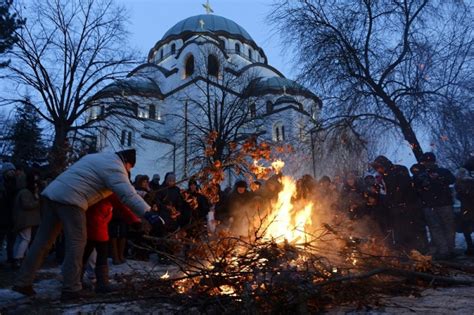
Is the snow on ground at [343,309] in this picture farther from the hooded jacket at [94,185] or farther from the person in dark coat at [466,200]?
the person in dark coat at [466,200]

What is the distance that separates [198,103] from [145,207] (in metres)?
18.1

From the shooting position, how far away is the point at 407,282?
438 centimetres

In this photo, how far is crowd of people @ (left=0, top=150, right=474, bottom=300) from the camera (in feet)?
13.5

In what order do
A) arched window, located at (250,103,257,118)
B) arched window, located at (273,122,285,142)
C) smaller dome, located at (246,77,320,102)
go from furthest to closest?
arched window, located at (273,122,285,142)
arched window, located at (250,103,257,118)
smaller dome, located at (246,77,320,102)

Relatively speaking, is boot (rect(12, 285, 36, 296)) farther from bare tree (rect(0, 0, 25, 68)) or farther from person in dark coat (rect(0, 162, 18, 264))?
bare tree (rect(0, 0, 25, 68))

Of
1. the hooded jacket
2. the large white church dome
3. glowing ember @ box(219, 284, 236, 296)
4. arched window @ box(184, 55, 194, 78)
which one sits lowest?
glowing ember @ box(219, 284, 236, 296)

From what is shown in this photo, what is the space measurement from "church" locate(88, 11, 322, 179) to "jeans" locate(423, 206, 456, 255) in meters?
4.88

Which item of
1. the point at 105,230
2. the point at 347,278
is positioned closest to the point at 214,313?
the point at 347,278

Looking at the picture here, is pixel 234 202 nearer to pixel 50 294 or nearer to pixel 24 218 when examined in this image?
pixel 24 218

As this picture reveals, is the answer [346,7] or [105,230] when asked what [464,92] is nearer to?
[346,7]

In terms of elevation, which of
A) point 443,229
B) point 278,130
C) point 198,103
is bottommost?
point 443,229

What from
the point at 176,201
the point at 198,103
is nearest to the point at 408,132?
the point at 176,201

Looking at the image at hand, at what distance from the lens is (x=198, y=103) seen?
21672mm

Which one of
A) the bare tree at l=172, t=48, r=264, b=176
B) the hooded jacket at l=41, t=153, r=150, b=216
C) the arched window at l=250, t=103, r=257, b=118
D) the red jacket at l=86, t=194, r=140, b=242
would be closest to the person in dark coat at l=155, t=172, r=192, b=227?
the red jacket at l=86, t=194, r=140, b=242
